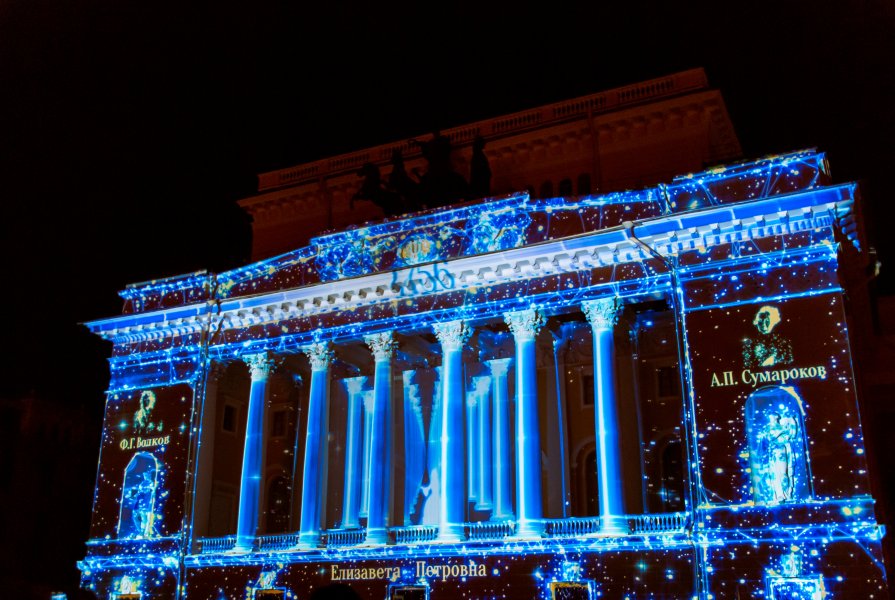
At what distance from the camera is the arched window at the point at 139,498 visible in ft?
99.3

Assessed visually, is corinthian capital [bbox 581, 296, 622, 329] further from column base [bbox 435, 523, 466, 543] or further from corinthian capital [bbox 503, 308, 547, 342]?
column base [bbox 435, 523, 466, 543]

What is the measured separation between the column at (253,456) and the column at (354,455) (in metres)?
3.05

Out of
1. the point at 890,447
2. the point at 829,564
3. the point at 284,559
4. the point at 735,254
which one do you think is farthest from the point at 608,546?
the point at 890,447

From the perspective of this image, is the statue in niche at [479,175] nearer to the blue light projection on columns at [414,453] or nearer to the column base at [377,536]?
the blue light projection on columns at [414,453]

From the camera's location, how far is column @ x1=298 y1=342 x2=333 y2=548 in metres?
28.1

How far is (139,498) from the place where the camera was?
3086 centimetres

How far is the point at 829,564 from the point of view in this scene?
2059cm

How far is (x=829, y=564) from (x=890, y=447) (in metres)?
11.1

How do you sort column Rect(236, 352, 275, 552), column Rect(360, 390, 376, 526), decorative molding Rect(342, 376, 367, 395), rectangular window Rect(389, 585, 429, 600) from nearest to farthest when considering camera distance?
rectangular window Rect(389, 585, 429, 600), column Rect(236, 352, 275, 552), column Rect(360, 390, 376, 526), decorative molding Rect(342, 376, 367, 395)

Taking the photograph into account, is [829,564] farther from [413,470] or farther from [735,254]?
[413,470]

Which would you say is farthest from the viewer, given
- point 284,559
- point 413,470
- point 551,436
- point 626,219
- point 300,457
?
point 300,457

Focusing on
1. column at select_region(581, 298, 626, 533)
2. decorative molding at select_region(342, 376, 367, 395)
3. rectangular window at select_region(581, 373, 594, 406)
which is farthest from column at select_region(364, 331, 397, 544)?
column at select_region(581, 298, 626, 533)

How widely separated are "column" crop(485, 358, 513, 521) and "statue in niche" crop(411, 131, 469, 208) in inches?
220

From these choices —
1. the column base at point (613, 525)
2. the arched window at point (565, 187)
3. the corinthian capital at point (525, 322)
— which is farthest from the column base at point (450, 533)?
the arched window at point (565, 187)
